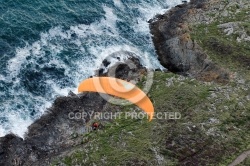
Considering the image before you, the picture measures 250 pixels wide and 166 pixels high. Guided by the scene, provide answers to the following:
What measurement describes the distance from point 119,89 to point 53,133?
1058 cm

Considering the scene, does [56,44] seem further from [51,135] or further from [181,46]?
[181,46]

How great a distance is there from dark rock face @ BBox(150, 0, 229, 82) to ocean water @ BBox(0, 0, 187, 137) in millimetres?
1916

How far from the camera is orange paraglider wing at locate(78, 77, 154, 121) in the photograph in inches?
1957

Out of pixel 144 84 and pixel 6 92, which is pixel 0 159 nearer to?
pixel 6 92

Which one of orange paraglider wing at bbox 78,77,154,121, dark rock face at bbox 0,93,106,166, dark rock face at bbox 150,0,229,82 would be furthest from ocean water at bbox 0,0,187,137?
orange paraglider wing at bbox 78,77,154,121

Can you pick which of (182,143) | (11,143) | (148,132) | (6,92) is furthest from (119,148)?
(6,92)

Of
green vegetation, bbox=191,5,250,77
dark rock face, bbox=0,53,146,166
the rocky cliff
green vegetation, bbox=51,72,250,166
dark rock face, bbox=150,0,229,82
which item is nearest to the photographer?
green vegetation, bbox=51,72,250,166

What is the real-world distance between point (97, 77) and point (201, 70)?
50.5 ft

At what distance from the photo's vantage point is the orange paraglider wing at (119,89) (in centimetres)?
4972

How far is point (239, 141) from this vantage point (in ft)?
145

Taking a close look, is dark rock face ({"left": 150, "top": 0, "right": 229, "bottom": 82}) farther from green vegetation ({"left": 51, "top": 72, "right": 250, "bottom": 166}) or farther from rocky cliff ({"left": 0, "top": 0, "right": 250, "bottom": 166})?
green vegetation ({"left": 51, "top": 72, "right": 250, "bottom": 166})

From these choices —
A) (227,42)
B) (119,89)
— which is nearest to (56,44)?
(119,89)

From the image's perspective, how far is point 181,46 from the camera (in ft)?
201

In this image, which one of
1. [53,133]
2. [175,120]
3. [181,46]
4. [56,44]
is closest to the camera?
[175,120]
